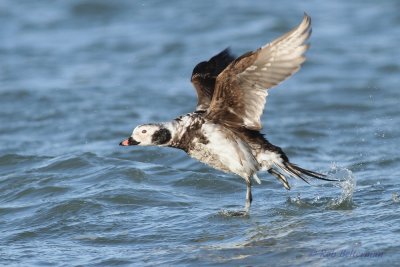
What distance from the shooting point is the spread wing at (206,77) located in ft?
27.0

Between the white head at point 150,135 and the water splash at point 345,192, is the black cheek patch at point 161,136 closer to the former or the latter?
the white head at point 150,135

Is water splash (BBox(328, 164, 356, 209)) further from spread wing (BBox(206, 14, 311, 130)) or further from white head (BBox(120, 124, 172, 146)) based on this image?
white head (BBox(120, 124, 172, 146))

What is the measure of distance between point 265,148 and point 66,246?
1.90m

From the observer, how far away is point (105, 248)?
6891mm

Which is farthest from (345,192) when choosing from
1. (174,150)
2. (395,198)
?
(174,150)

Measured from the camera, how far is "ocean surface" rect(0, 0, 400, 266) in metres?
6.84

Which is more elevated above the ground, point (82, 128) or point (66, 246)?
point (82, 128)

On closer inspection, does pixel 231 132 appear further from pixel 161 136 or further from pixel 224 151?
pixel 161 136

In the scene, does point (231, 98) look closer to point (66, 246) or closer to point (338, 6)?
point (66, 246)

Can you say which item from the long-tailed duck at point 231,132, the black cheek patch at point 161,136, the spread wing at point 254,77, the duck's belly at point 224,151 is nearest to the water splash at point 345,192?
the long-tailed duck at point 231,132

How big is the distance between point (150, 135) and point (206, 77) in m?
1.06

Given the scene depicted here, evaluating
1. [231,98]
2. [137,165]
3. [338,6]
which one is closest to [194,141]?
[231,98]

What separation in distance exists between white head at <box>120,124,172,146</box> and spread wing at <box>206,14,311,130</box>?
1.35 ft

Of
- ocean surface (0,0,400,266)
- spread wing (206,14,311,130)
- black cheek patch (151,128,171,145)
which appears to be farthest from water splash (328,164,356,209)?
black cheek patch (151,128,171,145)
